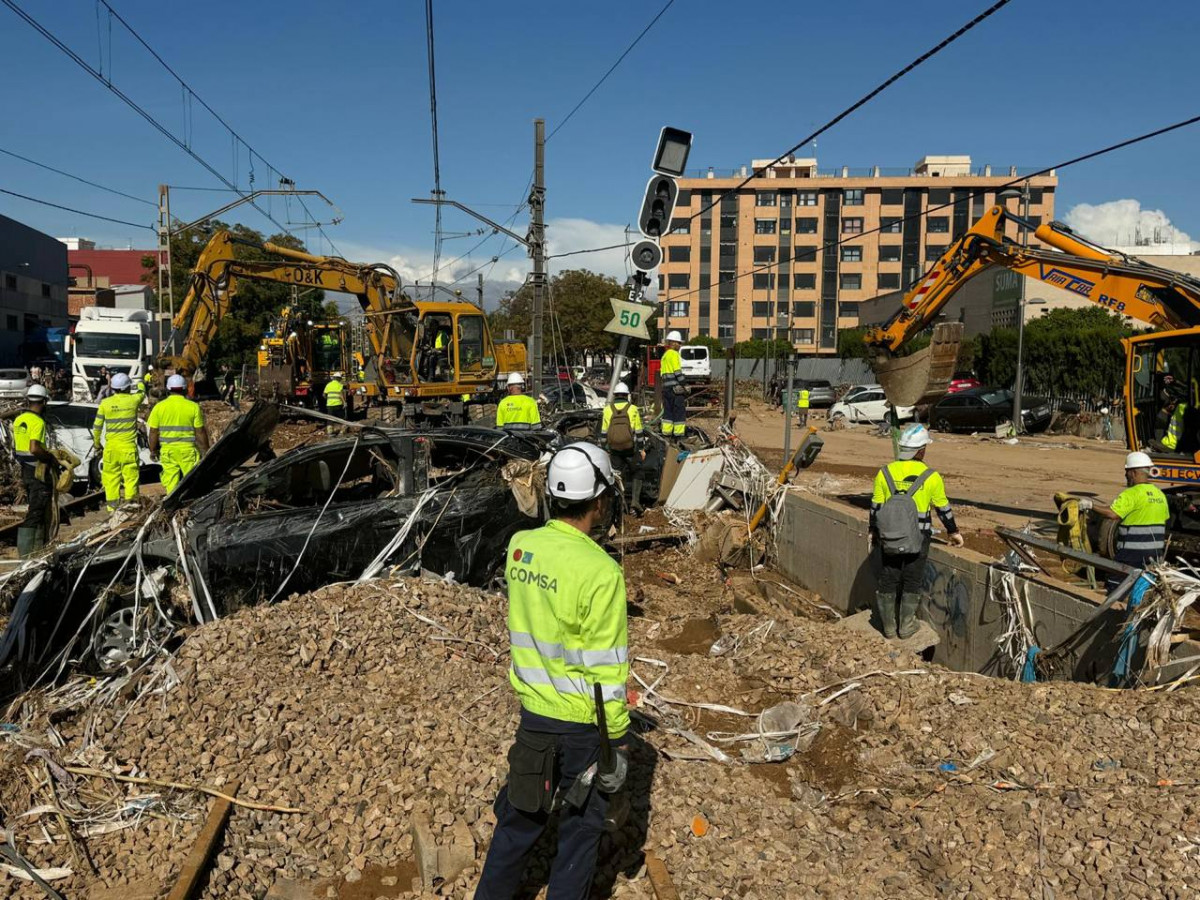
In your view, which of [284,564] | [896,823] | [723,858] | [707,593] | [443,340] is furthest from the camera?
[443,340]

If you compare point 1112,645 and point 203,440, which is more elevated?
point 203,440

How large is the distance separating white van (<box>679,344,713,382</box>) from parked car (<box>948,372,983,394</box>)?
29.2 ft

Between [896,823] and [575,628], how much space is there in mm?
2245

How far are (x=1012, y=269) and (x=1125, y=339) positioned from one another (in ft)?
7.13

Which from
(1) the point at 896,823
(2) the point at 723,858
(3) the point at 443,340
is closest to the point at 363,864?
(2) the point at 723,858

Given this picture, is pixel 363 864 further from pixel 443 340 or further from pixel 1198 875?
pixel 443 340

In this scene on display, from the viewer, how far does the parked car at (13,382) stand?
2663cm

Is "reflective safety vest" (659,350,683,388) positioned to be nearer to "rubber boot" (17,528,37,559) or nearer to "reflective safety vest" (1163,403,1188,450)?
"reflective safety vest" (1163,403,1188,450)

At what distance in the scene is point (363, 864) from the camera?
4.09m

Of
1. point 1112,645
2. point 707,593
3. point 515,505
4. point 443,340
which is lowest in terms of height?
point 707,593

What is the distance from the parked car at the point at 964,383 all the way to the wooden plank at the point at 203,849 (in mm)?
27131

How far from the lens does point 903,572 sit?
296 inches

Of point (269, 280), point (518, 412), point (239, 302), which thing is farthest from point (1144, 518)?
point (239, 302)

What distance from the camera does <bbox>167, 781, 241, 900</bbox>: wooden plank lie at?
12.2ft
